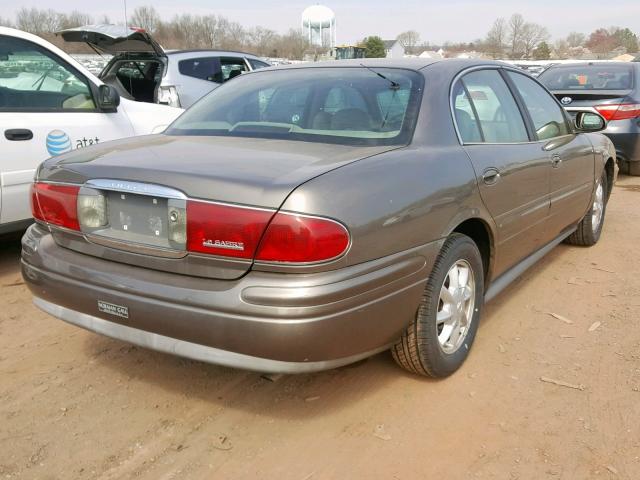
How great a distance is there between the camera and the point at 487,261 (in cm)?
323

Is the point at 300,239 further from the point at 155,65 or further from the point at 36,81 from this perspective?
the point at 155,65

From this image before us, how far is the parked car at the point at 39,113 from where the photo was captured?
427 cm

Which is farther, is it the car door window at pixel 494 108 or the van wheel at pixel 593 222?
the van wheel at pixel 593 222

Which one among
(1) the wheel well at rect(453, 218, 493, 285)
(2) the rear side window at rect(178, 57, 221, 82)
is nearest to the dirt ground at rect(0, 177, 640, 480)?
(1) the wheel well at rect(453, 218, 493, 285)

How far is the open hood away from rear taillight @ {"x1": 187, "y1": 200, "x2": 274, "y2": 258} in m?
6.27

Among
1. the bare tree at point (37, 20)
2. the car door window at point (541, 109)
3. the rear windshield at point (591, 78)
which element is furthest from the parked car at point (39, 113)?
the bare tree at point (37, 20)

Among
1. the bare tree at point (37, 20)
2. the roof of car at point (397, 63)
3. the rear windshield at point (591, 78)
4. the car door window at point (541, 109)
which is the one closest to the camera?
the roof of car at point (397, 63)

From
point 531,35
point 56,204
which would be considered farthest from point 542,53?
point 56,204

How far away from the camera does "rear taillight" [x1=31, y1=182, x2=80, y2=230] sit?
8.31 feet

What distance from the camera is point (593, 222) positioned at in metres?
5.09

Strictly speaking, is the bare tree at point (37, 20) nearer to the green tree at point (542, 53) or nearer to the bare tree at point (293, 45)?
the bare tree at point (293, 45)

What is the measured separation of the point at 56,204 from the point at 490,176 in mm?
2031

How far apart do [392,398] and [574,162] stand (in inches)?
93.8

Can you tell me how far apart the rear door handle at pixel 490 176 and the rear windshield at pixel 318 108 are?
48cm
